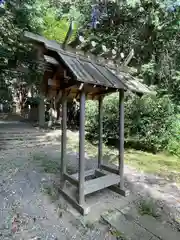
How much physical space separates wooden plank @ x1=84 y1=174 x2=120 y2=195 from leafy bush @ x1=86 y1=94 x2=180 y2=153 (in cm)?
329

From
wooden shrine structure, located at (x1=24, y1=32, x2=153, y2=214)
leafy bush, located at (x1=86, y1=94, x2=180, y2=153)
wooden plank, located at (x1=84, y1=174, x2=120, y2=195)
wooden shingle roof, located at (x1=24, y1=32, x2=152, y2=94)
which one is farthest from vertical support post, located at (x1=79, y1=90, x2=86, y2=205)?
leafy bush, located at (x1=86, y1=94, x2=180, y2=153)

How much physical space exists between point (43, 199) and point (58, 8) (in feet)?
35.4

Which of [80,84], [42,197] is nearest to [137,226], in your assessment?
[42,197]

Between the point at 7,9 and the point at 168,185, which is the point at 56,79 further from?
the point at 7,9

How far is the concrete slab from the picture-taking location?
2.22 metres

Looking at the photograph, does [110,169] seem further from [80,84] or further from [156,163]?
[156,163]

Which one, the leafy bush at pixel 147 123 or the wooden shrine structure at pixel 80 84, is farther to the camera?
the leafy bush at pixel 147 123

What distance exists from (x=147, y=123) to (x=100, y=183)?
377cm

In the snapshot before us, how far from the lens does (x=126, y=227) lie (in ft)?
7.79

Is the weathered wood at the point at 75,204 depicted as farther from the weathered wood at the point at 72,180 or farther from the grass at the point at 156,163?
the grass at the point at 156,163

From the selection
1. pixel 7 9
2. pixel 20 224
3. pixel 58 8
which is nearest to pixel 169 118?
pixel 20 224

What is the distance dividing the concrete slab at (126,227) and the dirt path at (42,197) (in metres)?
0.15

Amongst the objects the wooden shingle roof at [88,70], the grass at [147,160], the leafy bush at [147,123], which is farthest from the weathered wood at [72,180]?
the leafy bush at [147,123]

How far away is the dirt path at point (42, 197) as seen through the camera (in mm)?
2314
